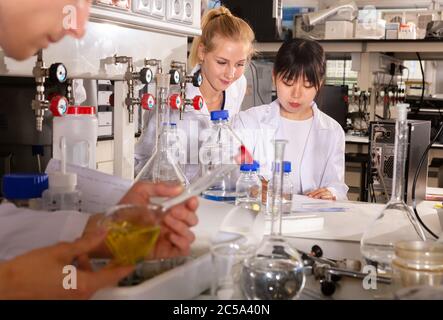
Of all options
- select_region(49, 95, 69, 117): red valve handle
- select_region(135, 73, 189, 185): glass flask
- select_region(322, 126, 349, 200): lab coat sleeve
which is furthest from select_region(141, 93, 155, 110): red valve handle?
select_region(322, 126, 349, 200): lab coat sleeve

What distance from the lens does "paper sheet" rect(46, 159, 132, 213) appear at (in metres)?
0.87

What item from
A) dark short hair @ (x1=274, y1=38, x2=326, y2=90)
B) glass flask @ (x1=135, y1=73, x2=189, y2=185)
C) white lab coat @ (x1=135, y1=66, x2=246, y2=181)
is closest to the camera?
glass flask @ (x1=135, y1=73, x2=189, y2=185)

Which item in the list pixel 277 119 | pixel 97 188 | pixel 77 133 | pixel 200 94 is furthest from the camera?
pixel 277 119

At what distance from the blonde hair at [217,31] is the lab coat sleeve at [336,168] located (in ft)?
1.79

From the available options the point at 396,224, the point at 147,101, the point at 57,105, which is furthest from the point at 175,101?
the point at 396,224

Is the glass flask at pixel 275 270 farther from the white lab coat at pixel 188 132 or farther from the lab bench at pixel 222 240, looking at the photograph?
the white lab coat at pixel 188 132

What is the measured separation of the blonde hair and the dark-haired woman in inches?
8.3

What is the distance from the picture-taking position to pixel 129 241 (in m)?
0.65

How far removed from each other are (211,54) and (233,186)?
970mm

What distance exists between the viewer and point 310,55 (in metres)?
2.34

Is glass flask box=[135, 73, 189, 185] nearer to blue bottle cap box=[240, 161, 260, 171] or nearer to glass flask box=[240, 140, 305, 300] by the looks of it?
blue bottle cap box=[240, 161, 260, 171]

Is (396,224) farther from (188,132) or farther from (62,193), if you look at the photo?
(188,132)

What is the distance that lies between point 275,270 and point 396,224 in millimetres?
301
